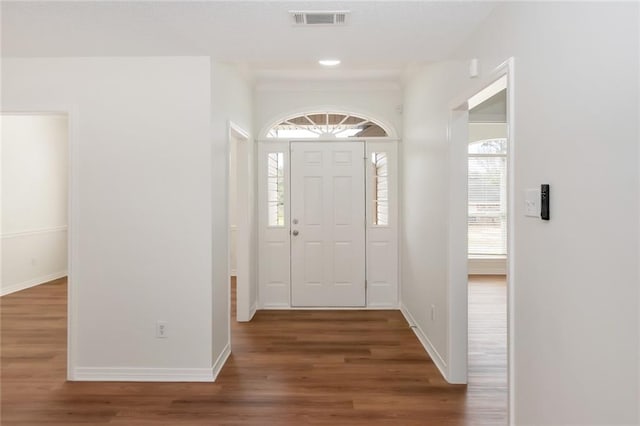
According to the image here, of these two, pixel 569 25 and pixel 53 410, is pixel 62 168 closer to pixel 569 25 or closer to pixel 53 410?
pixel 53 410

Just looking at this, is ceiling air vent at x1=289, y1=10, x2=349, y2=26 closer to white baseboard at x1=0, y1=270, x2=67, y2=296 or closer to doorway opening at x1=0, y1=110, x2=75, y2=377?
doorway opening at x1=0, y1=110, x2=75, y2=377

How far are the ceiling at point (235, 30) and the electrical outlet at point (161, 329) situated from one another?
6.44ft

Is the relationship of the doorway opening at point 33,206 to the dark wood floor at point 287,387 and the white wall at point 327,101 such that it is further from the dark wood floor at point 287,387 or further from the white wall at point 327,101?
the white wall at point 327,101

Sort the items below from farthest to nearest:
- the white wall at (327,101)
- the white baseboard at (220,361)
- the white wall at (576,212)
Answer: the white wall at (327,101)
the white baseboard at (220,361)
the white wall at (576,212)

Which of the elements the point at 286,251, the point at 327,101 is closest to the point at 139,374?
the point at 286,251

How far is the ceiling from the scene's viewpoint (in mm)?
2244

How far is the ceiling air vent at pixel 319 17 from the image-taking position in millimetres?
2307

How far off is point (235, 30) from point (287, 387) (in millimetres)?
2404

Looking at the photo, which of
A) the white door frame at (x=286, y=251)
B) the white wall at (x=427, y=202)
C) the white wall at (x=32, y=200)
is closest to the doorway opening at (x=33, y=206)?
the white wall at (x=32, y=200)

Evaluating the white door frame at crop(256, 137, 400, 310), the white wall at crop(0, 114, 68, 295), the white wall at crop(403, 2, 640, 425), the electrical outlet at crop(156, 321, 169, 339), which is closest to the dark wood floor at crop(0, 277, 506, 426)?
the electrical outlet at crop(156, 321, 169, 339)

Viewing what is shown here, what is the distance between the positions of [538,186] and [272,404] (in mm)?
2069

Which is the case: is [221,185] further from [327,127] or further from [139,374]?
[327,127]

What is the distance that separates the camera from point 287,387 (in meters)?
2.96

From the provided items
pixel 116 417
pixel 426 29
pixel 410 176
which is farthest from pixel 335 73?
pixel 116 417
